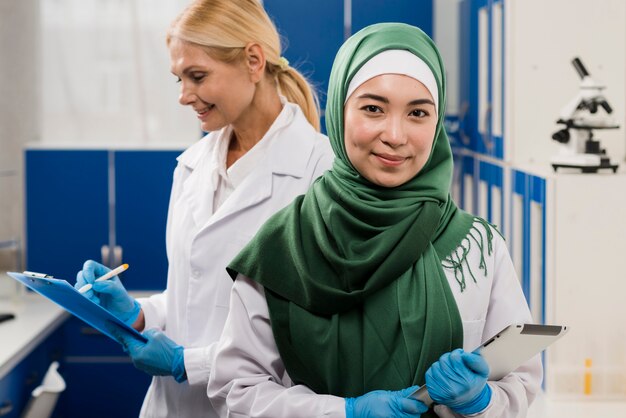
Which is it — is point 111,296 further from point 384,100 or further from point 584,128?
point 584,128

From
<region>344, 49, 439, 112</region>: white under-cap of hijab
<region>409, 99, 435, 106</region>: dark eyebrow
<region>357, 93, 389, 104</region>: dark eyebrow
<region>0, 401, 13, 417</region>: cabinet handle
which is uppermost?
<region>344, 49, 439, 112</region>: white under-cap of hijab

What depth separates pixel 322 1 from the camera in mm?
3855

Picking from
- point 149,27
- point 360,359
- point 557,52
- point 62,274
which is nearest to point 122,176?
point 62,274

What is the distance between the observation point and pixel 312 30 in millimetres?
3859

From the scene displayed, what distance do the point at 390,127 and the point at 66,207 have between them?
9.43ft

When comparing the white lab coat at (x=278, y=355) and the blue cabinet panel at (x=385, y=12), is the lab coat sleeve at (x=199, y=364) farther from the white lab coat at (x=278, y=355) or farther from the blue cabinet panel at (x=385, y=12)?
the blue cabinet panel at (x=385, y=12)

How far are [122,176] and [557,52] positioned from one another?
1.89m

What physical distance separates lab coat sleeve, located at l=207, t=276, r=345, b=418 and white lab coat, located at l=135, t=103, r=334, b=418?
1.16 feet

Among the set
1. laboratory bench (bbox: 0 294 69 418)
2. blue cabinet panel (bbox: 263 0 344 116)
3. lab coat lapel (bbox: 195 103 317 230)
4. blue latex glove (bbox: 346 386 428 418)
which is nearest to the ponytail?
lab coat lapel (bbox: 195 103 317 230)

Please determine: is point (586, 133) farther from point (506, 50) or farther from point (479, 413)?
point (479, 413)

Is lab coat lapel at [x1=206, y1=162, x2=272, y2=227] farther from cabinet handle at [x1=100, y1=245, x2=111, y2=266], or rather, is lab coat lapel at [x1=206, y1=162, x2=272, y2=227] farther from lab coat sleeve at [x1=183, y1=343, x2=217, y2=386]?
cabinet handle at [x1=100, y1=245, x2=111, y2=266]

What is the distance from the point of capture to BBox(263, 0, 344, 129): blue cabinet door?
3848mm

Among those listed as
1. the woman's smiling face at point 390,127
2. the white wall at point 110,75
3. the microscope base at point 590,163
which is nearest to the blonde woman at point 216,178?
the woman's smiling face at point 390,127

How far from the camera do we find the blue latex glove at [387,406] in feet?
4.22
